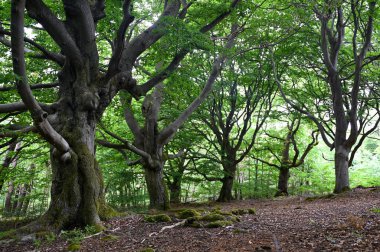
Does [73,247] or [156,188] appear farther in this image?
[156,188]

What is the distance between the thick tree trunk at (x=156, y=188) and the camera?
11.2 metres

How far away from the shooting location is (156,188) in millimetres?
11438

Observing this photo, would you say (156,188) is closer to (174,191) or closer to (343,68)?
(174,191)

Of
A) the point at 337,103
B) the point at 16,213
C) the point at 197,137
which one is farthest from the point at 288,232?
the point at 16,213

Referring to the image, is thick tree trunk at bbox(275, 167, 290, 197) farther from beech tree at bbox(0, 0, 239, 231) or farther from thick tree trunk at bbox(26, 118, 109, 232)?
thick tree trunk at bbox(26, 118, 109, 232)

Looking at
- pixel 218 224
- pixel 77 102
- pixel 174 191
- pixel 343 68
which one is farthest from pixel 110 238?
pixel 174 191

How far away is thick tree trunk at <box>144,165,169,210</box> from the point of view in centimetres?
1122

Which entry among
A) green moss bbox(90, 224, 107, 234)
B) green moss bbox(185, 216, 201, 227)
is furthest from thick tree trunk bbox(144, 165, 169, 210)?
green moss bbox(185, 216, 201, 227)

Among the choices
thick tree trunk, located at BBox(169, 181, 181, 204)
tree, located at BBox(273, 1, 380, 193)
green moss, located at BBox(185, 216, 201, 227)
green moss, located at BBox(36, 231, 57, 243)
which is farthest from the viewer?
thick tree trunk, located at BBox(169, 181, 181, 204)

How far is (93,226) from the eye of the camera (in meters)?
6.36

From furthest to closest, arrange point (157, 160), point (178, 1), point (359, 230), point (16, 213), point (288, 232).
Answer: point (16, 213) → point (157, 160) → point (178, 1) → point (288, 232) → point (359, 230)

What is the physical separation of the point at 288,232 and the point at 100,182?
431 cm

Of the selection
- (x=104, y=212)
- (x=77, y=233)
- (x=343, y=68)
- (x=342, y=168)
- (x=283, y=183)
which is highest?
(x=343, y=68)

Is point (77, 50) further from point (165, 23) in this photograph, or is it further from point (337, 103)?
point (337, 103)
